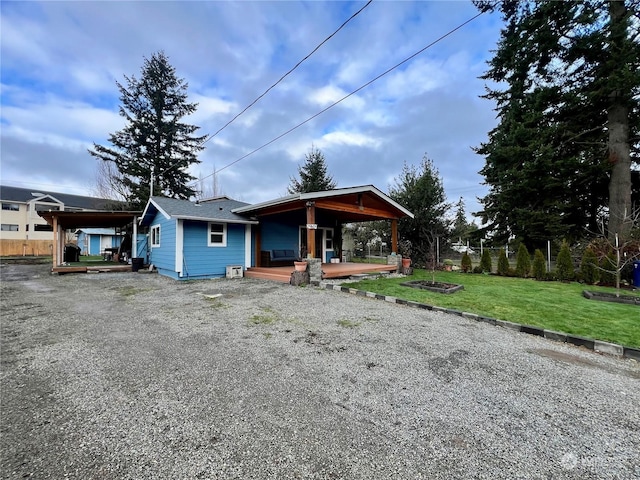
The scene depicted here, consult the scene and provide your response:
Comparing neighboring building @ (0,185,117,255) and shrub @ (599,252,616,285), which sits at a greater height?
neighboring building @ (0,185,117,255)

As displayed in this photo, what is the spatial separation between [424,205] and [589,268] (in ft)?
20.9

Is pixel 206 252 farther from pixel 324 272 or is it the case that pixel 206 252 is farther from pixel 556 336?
pixel 556 336

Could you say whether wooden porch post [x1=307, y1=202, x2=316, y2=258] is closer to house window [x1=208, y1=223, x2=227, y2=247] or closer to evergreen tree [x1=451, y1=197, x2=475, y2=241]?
house window [x1=208, y1=223, x2=227, y2=247]

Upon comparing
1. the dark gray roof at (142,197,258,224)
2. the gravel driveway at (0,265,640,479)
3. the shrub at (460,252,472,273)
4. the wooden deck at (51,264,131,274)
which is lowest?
the gravel driveway at (0,265,640,479)

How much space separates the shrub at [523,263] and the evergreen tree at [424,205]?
11.1ft

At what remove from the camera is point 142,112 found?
2089cm

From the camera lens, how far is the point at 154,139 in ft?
69.2

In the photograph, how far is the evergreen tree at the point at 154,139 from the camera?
20.0 meters

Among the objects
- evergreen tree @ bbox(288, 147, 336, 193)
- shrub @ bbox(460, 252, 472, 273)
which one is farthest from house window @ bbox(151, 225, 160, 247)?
shrub @ bbox(460, 252, 472, 273)

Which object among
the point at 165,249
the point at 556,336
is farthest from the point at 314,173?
the point at 556,336

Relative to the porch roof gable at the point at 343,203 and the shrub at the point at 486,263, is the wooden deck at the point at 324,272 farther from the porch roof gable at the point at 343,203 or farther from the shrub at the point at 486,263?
the shrub at the point at 486,263

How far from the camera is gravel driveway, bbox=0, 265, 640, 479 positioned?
5.33 feet

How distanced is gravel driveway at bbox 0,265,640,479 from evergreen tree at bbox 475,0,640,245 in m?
10.4

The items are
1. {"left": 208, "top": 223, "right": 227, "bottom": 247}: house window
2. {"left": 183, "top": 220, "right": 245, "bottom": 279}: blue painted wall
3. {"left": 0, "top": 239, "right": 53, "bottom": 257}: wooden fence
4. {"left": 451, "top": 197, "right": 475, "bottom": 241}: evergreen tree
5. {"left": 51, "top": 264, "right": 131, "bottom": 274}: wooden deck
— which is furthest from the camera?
{"left": 0, "top": 239, "right": 53, "bottom": 257}: wooden fence
